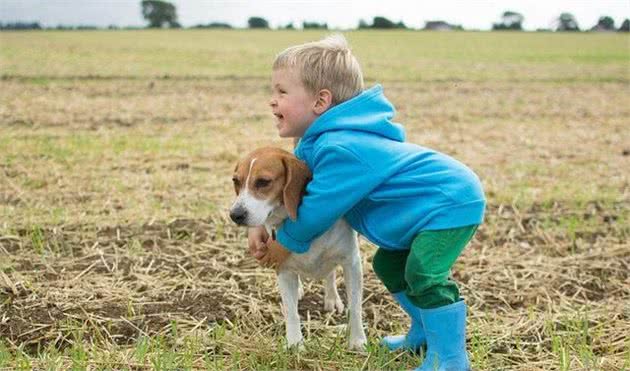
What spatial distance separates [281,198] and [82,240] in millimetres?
3098

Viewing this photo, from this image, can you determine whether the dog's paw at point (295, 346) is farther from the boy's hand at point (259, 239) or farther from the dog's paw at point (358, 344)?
the boy's hand at point (259, 239)

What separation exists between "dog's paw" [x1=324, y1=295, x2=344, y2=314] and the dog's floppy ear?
138cm

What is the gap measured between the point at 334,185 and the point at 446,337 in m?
0.99

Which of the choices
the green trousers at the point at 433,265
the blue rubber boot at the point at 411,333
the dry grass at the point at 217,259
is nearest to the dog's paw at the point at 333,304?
the dry grass at the point at 217,259

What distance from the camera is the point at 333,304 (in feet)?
17.2

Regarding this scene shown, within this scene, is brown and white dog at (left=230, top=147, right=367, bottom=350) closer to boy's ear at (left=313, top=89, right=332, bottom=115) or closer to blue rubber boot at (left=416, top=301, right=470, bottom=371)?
boy's ear at (left=313, top=89, right=332, bottom=115)

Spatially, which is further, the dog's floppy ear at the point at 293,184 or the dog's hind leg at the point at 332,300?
the dog's hind leg at the point at 332,300

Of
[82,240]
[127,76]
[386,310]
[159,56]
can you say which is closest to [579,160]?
[386,310]

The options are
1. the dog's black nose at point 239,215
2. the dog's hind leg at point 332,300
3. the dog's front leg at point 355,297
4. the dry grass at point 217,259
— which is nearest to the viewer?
the dog's black nose at point 239,215

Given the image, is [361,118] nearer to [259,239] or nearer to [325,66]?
[325,66]

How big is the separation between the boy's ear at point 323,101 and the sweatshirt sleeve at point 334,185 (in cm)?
31

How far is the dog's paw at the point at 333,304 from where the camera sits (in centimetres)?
525

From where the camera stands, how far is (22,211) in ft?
24.2

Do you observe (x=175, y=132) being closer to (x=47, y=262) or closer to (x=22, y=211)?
(x=22, y=211)
